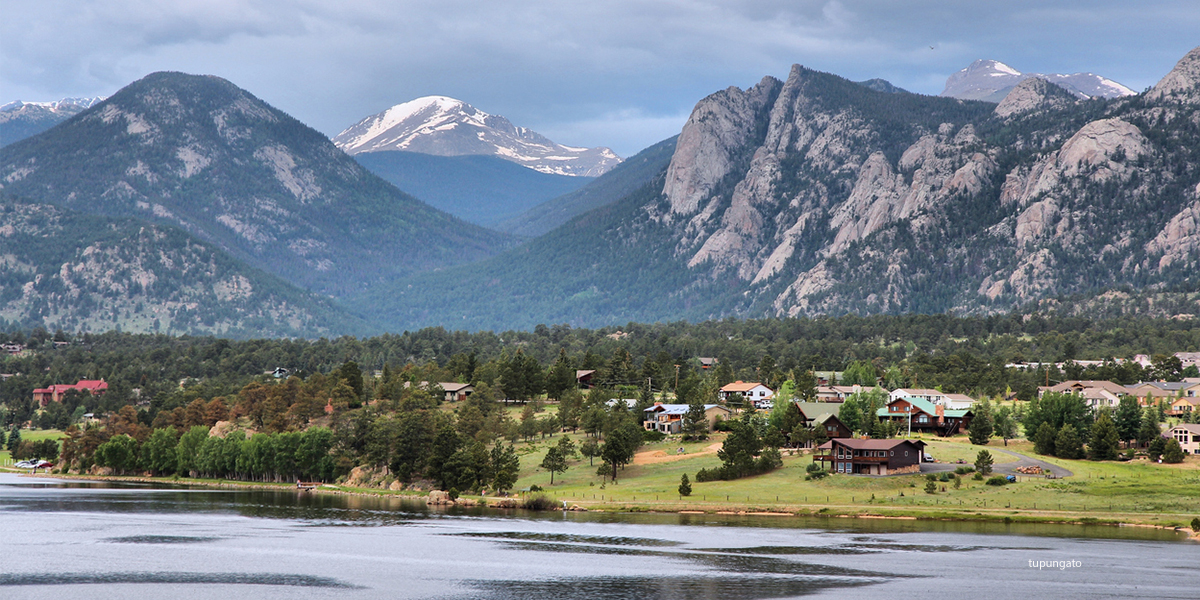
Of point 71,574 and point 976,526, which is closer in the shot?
point 71,574

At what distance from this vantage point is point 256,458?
621ft

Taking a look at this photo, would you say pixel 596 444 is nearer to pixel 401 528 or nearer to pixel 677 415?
pixel 677 415

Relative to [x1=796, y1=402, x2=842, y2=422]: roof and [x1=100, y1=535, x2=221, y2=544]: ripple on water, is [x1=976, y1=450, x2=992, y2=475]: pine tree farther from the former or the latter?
[x1=100, y1=535, x2=221, y2=544]: ripple on water

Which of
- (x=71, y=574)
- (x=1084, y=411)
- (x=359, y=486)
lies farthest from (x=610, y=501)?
(x=1084, y=411)

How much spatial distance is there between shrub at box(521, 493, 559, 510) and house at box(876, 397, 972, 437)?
64.2 meters

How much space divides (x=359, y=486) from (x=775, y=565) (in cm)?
9348

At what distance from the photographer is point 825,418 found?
16375cm

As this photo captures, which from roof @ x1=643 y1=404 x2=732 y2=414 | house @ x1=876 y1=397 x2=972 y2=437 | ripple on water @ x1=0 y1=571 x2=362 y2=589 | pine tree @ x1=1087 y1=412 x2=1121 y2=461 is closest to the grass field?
pine tree @ x1=1087 y1=412 x2=1121 y2=461

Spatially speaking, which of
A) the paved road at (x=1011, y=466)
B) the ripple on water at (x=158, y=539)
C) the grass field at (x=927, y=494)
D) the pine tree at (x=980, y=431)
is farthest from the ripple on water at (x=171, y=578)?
the pine tree at (x=980, y=431)

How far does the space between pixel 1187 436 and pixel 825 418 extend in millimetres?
48620

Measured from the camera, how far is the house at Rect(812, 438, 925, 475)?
471ft

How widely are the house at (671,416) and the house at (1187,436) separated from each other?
64.4 metres

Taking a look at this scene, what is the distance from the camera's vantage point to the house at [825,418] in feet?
534

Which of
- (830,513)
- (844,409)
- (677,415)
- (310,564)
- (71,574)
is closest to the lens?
(71,574)
